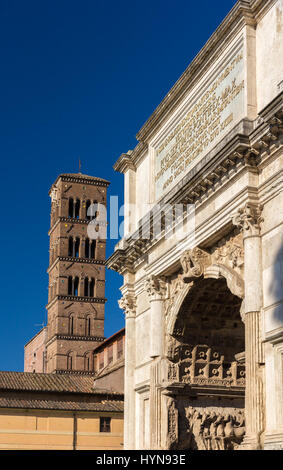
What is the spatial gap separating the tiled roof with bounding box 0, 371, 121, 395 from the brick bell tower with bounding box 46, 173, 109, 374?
26021 mm

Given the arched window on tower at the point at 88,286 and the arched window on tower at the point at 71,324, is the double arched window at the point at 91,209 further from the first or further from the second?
the arched window on tower at the point at 71,324

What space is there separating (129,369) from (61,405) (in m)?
15.2

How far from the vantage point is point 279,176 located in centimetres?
1695

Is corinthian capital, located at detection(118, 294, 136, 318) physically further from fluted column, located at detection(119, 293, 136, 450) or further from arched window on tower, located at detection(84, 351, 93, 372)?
arched window on tower, located at detection(84, 351, 93, 372)

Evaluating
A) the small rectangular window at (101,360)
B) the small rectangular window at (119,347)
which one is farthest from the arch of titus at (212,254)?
the small rectangular window at (101,360)

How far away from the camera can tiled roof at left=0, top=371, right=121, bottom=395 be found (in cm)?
4153

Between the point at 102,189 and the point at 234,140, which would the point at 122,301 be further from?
the point at 102,189

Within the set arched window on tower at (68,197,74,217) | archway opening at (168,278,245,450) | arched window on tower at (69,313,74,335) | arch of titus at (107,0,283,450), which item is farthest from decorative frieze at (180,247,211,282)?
arched window on tower at (68,197,74,217)

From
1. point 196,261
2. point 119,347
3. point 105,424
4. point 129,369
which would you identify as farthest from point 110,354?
point 196,261

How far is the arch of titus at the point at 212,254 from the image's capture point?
1692cm

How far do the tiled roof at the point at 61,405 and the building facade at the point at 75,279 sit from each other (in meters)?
29.7

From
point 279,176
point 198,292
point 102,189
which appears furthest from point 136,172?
point 102,189

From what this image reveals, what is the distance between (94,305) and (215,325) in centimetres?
5221

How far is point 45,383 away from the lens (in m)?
42.6
